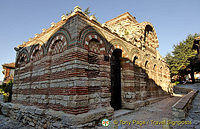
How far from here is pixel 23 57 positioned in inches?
335

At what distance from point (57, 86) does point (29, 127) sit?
287cm

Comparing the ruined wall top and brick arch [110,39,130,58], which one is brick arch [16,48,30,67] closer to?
the ruined wall top

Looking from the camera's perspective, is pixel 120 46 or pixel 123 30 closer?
pixel 120 46

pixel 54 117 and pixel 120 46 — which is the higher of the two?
pixel 120 46

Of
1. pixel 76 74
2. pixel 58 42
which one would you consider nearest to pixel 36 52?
pixel 58 42

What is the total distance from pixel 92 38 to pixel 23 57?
6244 mm

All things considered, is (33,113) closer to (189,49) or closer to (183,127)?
(183,127)

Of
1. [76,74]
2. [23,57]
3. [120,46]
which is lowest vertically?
[76,74]

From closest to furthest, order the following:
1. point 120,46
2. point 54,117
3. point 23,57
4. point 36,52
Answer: point 54,117 < point 120,46 < point 36,52 < point 23,57

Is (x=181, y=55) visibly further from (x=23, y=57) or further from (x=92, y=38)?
(x=23, y=57)

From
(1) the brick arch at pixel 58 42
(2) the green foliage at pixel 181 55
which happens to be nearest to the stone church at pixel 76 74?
(1) the brick arch at pixel 58 42

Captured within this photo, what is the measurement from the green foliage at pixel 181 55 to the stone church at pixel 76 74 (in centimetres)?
2088

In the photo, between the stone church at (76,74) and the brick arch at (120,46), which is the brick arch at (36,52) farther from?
the brick arch at (120,46)

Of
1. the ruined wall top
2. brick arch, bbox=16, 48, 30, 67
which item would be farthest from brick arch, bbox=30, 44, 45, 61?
brick arch, bbox=16, 48, 30, 67
